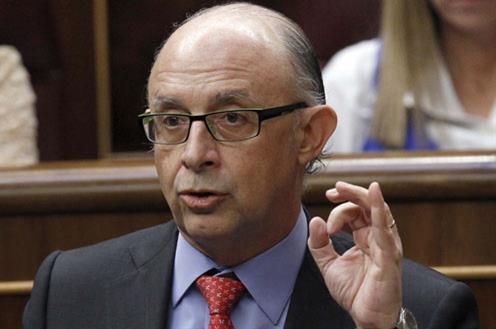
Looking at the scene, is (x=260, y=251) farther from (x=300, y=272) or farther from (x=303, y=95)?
(x=303, y=95)

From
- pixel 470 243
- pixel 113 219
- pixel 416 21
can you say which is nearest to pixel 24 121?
pixel 113 219

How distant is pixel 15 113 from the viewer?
2049mm

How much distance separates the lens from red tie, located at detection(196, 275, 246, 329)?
4.00ft

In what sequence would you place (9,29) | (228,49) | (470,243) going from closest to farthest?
(228,49) → (470,243) → (9,29)

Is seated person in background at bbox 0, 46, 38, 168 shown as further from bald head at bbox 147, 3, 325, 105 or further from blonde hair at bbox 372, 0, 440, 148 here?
bald head at bbox 147, 3, 325, 105

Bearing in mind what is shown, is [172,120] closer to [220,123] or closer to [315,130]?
[220,123]

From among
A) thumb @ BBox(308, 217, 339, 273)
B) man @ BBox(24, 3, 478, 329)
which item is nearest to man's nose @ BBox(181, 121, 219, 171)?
man @ BBox(24, 3, 478, 329)

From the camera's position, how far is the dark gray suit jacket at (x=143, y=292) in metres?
1.25

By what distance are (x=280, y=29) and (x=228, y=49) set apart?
71mm

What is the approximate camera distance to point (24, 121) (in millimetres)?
2045

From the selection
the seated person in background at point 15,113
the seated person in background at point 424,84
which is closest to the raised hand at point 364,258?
the seated person in background at point 424,84

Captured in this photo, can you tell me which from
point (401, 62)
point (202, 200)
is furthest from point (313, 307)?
point (401, 62)

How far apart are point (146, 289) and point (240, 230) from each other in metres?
0.14

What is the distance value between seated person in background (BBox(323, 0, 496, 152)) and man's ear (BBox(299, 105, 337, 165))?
2.14 ft
